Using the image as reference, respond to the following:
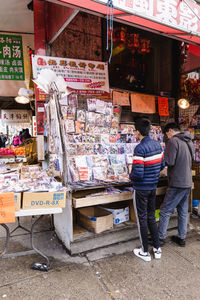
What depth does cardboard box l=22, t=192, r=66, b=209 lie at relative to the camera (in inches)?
117

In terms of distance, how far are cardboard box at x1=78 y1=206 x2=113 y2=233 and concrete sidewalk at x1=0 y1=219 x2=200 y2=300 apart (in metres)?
0.37

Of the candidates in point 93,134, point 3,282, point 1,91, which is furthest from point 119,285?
point 1,91

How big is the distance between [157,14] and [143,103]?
2285mm

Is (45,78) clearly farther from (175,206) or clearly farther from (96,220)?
(175,206)

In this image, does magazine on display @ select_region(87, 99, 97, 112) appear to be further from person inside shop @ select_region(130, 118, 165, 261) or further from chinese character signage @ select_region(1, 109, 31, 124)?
chinese character signage @ select_region(1, 109, 31, 124)

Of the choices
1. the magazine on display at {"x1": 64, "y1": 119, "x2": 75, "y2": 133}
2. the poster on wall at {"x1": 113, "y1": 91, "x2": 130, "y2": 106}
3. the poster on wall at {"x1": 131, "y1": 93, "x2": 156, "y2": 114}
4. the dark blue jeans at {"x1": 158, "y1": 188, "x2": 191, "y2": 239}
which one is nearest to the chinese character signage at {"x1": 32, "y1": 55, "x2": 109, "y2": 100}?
the poster on wall at {"x1": 113, "y1": 91, "x2": 130, "y2": 106}

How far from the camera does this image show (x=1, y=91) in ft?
23.7

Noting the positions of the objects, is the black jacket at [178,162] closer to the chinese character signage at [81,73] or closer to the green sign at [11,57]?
the chinese character signage at [81,73]

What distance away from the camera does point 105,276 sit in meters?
3.15

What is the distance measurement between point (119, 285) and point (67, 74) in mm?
3835

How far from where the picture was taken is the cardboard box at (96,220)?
3815mm

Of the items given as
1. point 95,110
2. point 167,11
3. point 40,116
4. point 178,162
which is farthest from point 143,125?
point 40,116

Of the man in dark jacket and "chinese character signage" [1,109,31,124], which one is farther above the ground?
"chinese character signage" [1,109,31,124]

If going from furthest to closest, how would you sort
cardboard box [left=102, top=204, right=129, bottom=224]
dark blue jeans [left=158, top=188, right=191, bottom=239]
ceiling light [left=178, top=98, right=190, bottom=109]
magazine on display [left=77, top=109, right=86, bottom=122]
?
ceiling light [left=178, top=98, right=190, bottom=109] < magazine on display [left=77, top=109, right=86, bottom=122] < cardboard box [left=102, top=204, right=129, bottom=224] < dark blue jeans [left=158, top=188, right=191, bottom=239]
